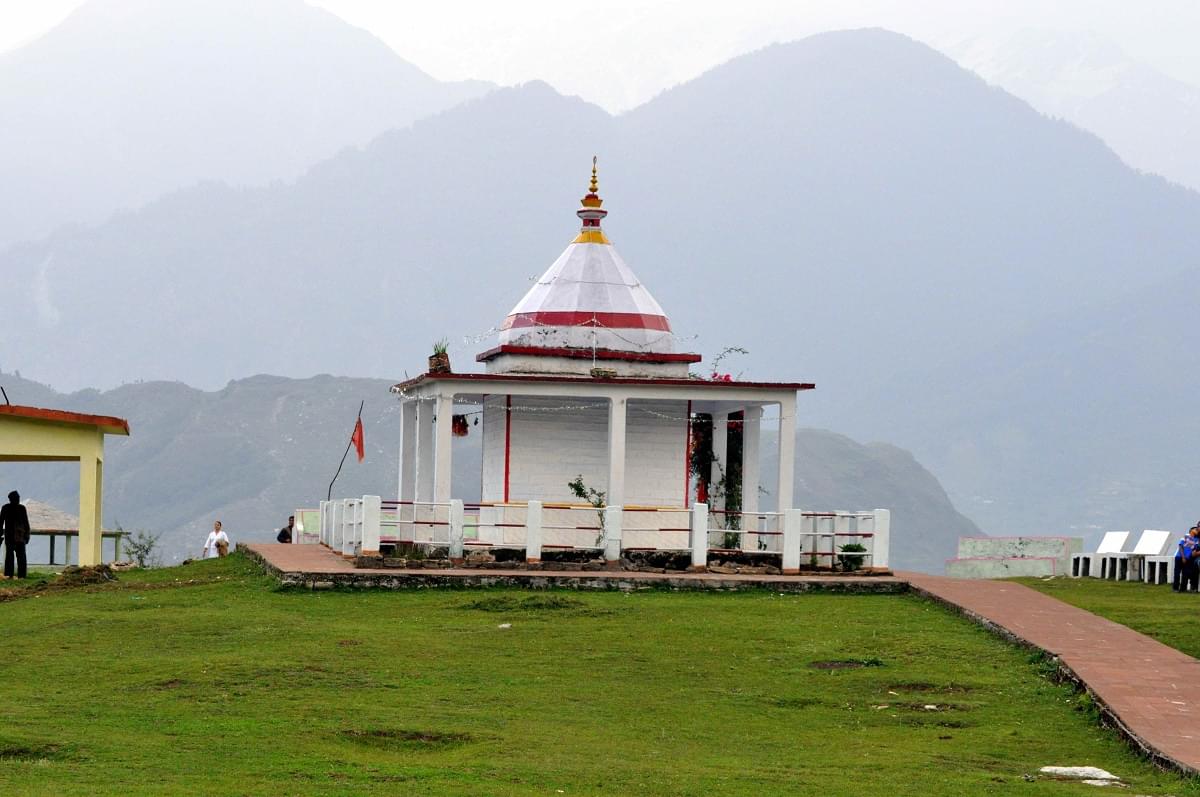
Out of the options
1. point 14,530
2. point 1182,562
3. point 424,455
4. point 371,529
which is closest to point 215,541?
point 424,455

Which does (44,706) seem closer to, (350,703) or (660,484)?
(350,703)

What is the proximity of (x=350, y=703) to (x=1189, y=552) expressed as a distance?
1570 cm

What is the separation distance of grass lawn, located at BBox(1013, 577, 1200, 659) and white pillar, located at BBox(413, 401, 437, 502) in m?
10.1

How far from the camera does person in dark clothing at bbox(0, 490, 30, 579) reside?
26.7 metres

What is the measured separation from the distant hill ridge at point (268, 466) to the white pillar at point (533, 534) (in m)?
112

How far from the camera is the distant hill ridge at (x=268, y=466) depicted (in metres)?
147

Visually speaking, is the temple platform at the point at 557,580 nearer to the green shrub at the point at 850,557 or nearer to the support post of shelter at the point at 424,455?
the green shrub at the point at 850,557

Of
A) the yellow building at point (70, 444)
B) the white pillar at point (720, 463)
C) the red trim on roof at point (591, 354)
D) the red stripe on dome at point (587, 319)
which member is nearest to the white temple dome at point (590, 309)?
the red stripe on dome at point (587, 319)

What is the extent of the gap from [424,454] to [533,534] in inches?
251

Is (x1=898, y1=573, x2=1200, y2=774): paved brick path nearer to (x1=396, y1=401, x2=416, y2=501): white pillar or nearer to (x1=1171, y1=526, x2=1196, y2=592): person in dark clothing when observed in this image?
(x1=1171, y1=526, x2=1196, y2=592): person in dark clothing

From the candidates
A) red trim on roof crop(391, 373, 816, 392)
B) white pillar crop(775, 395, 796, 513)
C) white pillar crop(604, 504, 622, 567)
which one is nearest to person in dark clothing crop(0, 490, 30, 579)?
red trim on roof crop(391, 373, 816, 392)

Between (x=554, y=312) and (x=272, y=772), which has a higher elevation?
(x=554, y=312)

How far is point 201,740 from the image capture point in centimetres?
1266

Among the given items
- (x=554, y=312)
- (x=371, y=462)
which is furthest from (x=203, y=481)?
(x=554, y=312)
